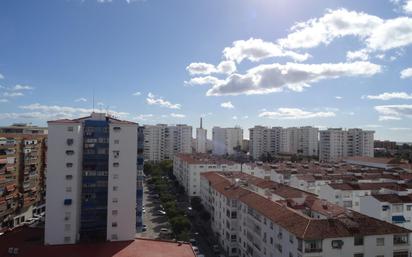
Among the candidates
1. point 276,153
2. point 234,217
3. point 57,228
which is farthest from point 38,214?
point 276,153

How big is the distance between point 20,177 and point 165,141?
8350 centimetres

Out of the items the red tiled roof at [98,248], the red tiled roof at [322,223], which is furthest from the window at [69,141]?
the red tiled roof at [322,223]

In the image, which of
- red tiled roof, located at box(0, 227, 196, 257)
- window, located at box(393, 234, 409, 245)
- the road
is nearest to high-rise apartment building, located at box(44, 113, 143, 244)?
red tiled roof, located at box(0, 227, 196, 257)

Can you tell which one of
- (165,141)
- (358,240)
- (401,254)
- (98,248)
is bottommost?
(98,248)

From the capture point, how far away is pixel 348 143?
129m

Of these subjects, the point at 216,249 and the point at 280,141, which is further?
the point at 280,141

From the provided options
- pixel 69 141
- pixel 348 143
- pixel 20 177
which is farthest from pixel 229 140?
pixel 69 141

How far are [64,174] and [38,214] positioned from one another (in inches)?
1122

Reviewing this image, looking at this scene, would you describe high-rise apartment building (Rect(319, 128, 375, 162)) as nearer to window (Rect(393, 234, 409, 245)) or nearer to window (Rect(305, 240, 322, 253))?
window (Rect(393, 234, 409, 245))

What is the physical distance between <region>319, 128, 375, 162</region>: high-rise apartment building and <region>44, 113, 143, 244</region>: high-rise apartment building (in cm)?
10518

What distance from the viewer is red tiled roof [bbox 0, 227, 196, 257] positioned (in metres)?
31.4

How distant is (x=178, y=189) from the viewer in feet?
259

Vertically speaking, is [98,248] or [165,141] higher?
[165,141]

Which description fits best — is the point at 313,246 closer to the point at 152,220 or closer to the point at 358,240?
the point at 358,240
